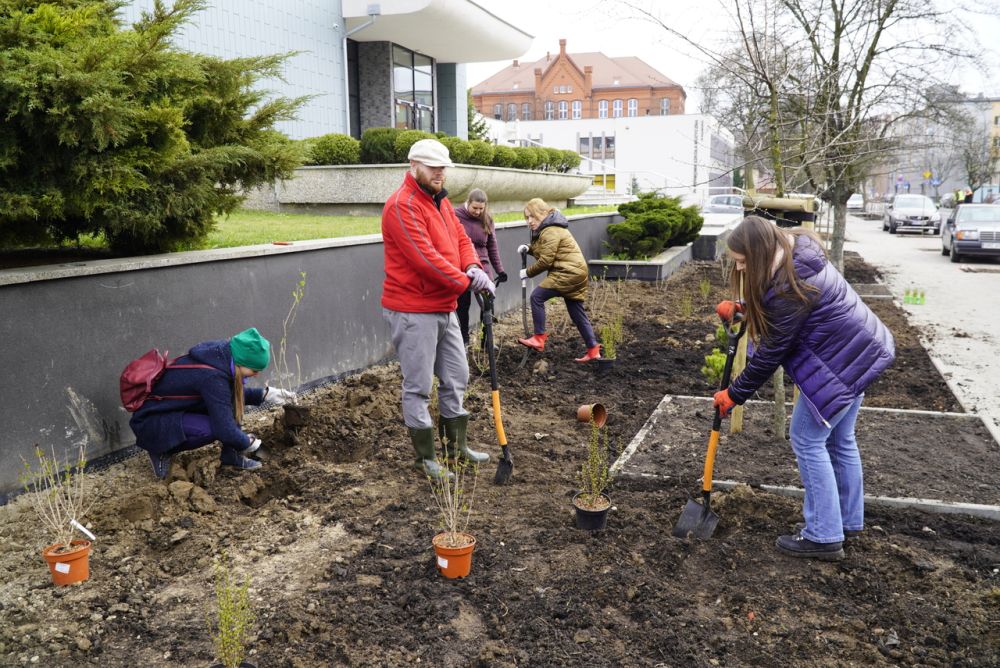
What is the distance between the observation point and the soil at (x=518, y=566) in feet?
9.92

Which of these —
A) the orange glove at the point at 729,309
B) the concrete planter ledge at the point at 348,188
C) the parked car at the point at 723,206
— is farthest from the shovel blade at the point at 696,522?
the parked car at the point at 723,206

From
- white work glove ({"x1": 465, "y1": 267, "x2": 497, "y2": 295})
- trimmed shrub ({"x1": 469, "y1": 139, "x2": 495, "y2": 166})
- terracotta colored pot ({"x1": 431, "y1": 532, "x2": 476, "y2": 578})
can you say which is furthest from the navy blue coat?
trimmed shrub ({"x1": 469, "y1": 139, "x2": 495, "y2": 166})

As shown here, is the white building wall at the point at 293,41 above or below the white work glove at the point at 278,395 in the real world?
above

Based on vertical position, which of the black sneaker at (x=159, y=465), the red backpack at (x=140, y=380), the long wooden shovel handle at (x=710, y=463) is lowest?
the black sneaker at (x=159, y=465)

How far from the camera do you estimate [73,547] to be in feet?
11.4

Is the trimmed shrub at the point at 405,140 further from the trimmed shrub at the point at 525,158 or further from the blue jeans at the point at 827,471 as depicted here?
the blue jeans at the point at 827,471

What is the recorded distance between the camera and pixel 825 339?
11.6 ft

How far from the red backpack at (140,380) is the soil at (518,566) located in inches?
18.0

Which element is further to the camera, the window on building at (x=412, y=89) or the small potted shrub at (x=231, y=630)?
the window on building at (x=412, y=89)

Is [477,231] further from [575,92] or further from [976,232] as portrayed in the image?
[575,92]

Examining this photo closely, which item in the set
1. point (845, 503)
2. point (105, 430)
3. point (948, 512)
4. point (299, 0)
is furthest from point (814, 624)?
point (299, 0)

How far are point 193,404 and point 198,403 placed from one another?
0.03 meters

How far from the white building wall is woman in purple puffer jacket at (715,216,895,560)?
10.6 meters

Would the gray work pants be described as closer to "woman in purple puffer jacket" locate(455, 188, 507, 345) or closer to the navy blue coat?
the navy blue coat
